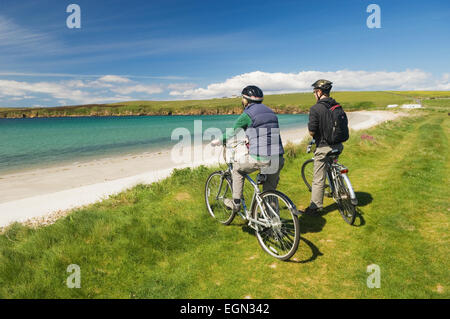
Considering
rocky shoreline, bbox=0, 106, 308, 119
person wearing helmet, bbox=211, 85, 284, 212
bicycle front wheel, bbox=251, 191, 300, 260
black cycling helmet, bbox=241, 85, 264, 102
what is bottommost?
bicycle front wheel, bbox=251, 191, 300, 260

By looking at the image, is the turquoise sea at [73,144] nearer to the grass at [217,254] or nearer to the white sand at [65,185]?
the white sand at [65,185]

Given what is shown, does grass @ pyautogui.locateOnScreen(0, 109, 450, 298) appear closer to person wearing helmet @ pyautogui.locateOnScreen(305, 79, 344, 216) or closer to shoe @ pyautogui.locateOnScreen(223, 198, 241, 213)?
shoe @ pyautogui.locateOnScreen(223, 198, 241, 213)

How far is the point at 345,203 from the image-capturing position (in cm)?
612

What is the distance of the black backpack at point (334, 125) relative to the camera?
5551mm

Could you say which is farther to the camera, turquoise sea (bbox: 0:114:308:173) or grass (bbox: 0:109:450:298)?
turquoise sea (bbox: 0:114:308:173)

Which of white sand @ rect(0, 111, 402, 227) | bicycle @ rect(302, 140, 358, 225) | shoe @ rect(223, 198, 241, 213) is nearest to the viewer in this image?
shoe @ rect(223, 198, 241, 213)

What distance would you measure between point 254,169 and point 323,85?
257cm

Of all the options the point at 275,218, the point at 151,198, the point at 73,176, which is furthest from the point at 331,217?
the point at 73,176

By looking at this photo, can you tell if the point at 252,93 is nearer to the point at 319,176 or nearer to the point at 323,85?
the point at 323,85

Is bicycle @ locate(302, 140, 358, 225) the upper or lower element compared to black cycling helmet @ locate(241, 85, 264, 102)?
lower

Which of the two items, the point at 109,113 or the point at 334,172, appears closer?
the point at 334,172

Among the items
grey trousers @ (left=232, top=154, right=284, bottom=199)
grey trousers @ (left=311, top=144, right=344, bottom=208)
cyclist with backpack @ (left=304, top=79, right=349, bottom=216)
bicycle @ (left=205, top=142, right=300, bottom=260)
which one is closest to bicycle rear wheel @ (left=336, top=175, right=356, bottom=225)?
grey trousers @ (left=311, top=144, right=344, bottom=208)

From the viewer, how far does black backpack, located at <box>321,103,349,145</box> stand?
18.2 feet

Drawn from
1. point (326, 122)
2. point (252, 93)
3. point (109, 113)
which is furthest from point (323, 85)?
point (109, 113)
